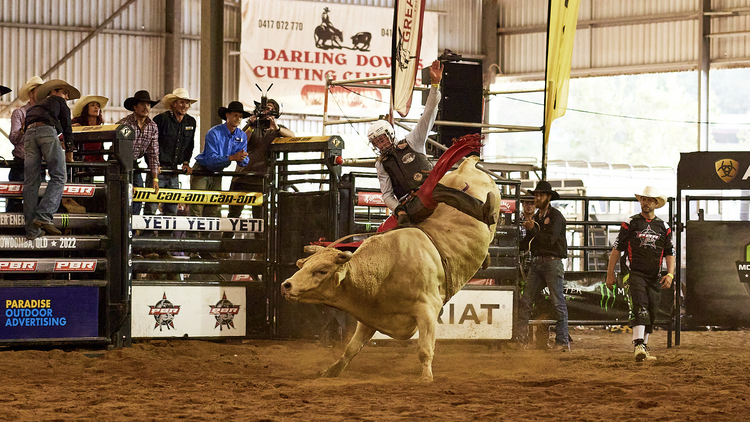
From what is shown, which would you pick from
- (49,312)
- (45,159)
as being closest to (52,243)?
(49,312)

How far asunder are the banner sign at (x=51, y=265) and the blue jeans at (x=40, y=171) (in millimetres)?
316

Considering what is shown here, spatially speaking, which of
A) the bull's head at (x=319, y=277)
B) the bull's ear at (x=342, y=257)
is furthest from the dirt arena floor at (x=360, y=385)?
the bull's ear at (x=342, y=257)

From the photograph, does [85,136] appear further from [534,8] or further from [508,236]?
[534,8]

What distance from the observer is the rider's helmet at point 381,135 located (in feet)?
23.5

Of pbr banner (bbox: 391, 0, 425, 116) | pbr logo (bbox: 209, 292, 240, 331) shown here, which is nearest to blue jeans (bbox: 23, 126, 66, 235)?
pbr logo (bbox: 209, 292, 240, 331)

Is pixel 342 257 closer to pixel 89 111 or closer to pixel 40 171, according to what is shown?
pixel 40 171

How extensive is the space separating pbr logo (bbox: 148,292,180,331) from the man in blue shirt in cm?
108

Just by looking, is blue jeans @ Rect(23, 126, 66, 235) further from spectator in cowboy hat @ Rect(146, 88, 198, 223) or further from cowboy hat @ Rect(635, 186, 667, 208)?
cowboy hat @ Rect(635, 186, 667, 208)

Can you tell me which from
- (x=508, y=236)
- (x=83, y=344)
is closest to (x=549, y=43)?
(x=508, y=236)

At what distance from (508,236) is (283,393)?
458cm

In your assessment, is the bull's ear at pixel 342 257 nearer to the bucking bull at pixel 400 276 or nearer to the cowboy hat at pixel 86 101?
the bucking bull at pixel 400 276

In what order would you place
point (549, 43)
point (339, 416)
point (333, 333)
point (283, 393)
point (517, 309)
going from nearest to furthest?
point (339, 416) < point (283, 393) < point (333, 333) < point (517, 309) < point (549, 43)

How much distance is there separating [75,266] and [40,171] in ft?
3.11

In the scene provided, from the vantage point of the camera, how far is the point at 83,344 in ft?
26.5
